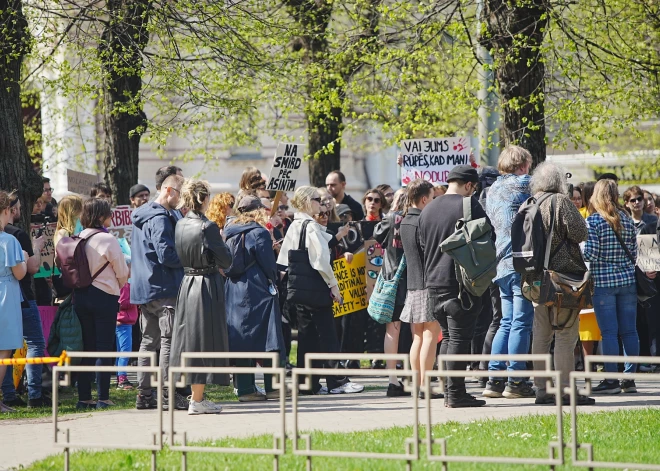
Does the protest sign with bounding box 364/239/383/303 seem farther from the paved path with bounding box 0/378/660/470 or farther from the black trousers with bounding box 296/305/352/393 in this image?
the paved path with bounding box 0/378/660/470

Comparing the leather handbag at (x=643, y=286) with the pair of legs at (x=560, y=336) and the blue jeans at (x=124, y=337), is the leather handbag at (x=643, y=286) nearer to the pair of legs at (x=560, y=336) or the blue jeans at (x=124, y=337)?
the pair of legs at (x=560, y=336)

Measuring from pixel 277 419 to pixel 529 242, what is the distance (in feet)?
8.13

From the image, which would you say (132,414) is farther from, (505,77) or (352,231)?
(505,77)

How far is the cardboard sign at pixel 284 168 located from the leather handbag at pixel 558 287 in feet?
14.3

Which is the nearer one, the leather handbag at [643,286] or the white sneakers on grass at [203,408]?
the white sneakers on grass at [203,408]

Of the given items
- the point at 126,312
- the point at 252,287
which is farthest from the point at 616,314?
the point at 126,312

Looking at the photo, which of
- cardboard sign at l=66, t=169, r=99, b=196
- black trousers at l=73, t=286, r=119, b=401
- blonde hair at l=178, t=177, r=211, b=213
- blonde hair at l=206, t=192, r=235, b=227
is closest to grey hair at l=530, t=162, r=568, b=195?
blonde hair at l=178, t=177, r=211, b=213

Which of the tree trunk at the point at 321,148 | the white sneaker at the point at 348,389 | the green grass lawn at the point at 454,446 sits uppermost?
the tree trunk at the point at 321,148

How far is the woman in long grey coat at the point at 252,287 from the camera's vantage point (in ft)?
35.1

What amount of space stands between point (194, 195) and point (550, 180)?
2924 mm

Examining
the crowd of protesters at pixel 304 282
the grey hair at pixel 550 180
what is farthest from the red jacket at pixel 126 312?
the grey hair at pixel 550 180

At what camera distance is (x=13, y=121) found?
40.3 feet

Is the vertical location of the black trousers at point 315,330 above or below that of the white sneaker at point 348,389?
above

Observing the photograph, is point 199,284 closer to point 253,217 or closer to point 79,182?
point 253,217
